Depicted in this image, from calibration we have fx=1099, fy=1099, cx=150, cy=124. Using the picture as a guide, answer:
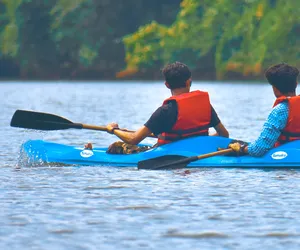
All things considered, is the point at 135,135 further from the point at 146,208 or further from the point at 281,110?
the point at 146,208

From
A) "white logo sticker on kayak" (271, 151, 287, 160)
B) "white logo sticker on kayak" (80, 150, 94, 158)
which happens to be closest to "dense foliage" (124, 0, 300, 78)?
"white logo sticker on kayak" (80, 150, 94, 158)

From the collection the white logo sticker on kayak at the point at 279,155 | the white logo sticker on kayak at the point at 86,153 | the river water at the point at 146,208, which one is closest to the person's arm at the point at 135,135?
the river water at the point at 146,208

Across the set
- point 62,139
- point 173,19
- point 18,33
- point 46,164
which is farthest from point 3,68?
point 46,164

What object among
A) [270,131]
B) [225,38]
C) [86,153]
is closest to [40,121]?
[86,153]

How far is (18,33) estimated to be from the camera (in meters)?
74.6

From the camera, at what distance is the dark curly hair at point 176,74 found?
36.9 ft

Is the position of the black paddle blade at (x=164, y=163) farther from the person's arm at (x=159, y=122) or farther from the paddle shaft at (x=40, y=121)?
the paddle shaft at (x=40, y=121)

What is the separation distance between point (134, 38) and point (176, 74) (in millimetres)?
60159

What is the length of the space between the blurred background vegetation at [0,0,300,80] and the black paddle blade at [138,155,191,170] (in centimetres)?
4970

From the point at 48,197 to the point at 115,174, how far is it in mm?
1831

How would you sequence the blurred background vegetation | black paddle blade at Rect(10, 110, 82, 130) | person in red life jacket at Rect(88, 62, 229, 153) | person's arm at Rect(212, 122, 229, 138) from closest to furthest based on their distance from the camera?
person in red life jacket at Rect(88, 62, 229, 153), person's arm at Rect(212, 122, 229, 138), black paddle blade at Rect(10, 110, 82, 130), the blurred background vegetation

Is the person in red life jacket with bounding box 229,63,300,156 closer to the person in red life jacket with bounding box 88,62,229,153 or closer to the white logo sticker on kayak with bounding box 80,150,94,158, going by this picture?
the person in red life jacket with bounding box 88,62,229,153

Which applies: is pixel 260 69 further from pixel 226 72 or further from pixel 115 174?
pixel 115 174

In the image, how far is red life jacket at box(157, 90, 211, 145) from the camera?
37.3 feet
